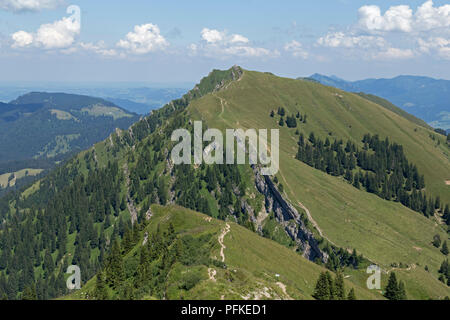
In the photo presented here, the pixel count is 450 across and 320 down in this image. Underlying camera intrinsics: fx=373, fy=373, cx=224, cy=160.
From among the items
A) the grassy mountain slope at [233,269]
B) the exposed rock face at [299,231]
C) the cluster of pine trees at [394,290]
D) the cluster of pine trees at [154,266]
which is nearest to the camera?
the grassy mountain slope at [233,269]

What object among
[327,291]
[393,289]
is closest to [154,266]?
[327,291]

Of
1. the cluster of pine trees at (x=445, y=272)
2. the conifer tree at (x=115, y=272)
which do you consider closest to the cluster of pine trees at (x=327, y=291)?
the conifer tree at (x=115, y=272)

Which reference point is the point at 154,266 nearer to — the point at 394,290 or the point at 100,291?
the point at 100,291

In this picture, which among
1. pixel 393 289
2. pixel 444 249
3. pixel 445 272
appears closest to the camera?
pixel 393 289

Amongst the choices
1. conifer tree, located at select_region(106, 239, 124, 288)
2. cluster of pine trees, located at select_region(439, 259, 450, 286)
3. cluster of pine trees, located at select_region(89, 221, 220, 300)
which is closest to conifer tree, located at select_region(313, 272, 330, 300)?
cluster of pine trees, located at select_region(89, 221, 220, 300)

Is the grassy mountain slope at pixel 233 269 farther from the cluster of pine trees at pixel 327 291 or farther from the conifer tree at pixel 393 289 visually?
the conifer tree at pixel 393 289

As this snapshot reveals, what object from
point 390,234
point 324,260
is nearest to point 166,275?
point 324,260

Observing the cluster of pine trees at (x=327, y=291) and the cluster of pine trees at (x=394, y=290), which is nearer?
the cluster of pine trees at (x=327, y=291)

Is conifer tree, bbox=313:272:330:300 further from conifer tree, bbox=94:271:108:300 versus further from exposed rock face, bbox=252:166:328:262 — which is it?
exposed rock face, bbox=252:166:328:262

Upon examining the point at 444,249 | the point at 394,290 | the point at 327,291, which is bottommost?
the point at 444,249

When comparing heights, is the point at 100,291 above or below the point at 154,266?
below

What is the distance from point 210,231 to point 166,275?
27907 millimetres

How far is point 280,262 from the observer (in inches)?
4254

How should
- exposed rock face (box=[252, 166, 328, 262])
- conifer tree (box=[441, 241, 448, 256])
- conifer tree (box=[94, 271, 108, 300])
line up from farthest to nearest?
1. conifer tree (box=[441, 241, 448, 256])
2. exposed rock face (box=[252, 166, 328, 262])
3. conifer tree (box=[94, 271, 108, 300])
